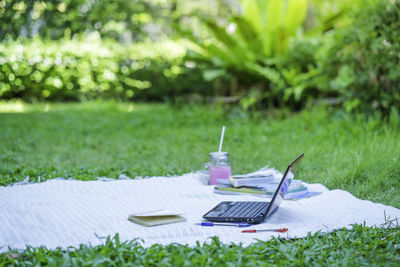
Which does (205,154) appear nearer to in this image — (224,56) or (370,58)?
(370,58)

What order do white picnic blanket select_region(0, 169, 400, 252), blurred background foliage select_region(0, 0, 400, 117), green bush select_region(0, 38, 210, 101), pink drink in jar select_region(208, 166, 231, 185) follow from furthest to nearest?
green bush select_region(0, 38, 210, 101) < blurred background foliage select_region(0, 0, 400, 117) < pink drink in jar select_region(208, 166, 231, 185) < white picnic blanket select_region(0, 169, 400, 252)

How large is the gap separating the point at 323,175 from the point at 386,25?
7.87 feet

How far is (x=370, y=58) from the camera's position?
5512 millimetres

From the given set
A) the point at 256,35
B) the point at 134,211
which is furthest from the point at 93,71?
the point at 134,211

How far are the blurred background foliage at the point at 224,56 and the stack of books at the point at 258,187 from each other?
258 cm

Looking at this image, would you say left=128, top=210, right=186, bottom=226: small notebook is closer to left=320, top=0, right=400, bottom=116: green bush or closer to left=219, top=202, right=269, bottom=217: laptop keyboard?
left=219, top=202, right=269, bottom=217: laptop keyboard

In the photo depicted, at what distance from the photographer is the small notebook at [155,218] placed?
2.52 metres

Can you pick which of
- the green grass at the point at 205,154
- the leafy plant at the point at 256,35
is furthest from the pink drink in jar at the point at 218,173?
the leafy plant at the point at 256,35

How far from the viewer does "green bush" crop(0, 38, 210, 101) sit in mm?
8930

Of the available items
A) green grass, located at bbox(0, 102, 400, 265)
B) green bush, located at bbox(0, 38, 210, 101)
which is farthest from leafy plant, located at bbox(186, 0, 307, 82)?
green bush, located at bbox(0, 38, 210, 101)

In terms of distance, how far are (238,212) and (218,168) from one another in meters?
0.92

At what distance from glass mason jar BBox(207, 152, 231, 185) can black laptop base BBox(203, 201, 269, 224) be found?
2.19 ft

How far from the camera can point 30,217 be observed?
Answer: 260cm

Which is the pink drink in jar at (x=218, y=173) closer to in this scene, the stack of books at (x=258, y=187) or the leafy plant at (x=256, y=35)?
the stack of books at (x=258, y=187)
